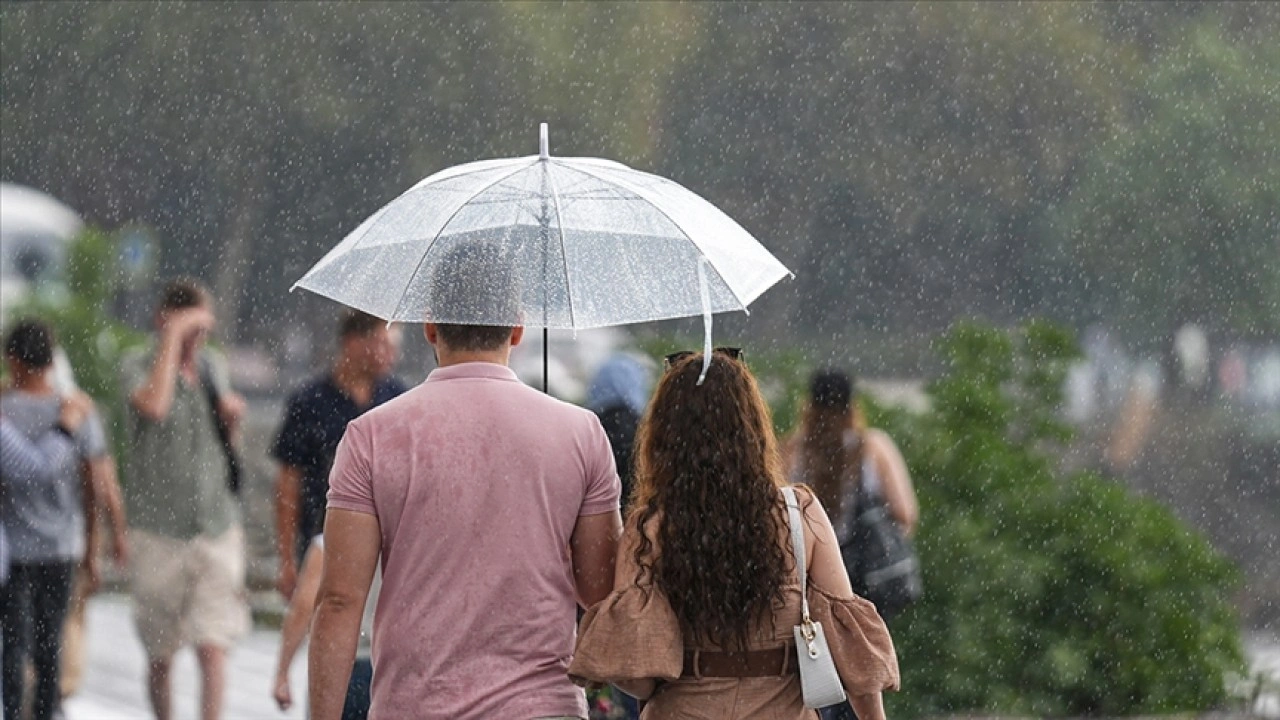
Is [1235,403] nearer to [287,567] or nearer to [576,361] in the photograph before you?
[576,361]

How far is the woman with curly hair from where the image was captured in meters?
3.09

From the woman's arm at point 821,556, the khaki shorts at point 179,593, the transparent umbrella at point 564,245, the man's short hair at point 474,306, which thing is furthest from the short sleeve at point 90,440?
the woman's arm at point 821,556

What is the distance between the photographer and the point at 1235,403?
909cm

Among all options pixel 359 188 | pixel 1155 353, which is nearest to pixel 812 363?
pixel 1155 353

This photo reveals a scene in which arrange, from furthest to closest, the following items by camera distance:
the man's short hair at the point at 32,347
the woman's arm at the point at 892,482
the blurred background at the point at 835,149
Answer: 1. the blurred background at the point at 835,149
2. the man's short hair at the point at 32,347
3. the woman's arm at the point at 892,482

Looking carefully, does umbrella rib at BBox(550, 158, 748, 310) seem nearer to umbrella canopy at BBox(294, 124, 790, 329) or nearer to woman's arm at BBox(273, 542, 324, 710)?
umbrella canopy at BBox(294, 124, 790, 329)

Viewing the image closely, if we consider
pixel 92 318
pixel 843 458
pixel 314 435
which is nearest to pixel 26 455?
pixel 314 435

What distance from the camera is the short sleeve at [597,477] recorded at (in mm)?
3109

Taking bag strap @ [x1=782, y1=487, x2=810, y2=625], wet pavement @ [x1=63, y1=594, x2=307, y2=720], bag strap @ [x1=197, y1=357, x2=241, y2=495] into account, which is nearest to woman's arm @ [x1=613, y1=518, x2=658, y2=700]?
bag strap @ [x1=782, y1=487, x2=810, y2=625]

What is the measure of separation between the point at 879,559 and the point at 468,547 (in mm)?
2978

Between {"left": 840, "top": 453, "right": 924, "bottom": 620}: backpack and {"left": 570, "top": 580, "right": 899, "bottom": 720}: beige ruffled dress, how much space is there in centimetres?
260

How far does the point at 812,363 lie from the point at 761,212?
1.33 metres

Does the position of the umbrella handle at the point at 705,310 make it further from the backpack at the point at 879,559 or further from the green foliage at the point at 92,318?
the green foliage at the point at 92,318

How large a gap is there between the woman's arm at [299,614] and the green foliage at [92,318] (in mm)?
4555
